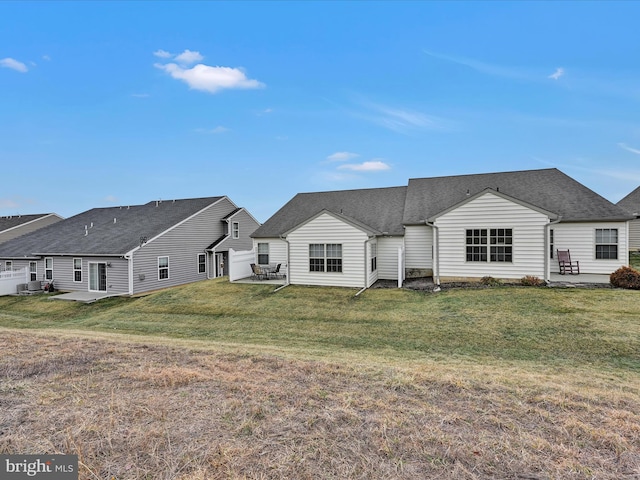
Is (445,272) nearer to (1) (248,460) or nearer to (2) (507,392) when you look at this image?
(2) (507,392)

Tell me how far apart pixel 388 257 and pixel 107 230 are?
2034cm

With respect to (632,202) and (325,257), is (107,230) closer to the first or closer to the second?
(325,257)

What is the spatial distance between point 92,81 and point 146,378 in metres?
23.7

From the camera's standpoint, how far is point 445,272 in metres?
15.3

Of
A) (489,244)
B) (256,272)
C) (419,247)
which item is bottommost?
(256,272)

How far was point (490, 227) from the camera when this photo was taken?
48.0ft

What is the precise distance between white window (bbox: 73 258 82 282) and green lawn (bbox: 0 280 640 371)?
4054 millimetres

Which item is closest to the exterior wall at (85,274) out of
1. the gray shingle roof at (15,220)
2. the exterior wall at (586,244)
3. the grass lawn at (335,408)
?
the grass lawn at (335,408)

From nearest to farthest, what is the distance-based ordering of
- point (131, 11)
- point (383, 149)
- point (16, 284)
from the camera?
point (131, 11), point (16, 284), point (383, 149)

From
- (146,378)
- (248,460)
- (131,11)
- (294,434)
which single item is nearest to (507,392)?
(294,434)

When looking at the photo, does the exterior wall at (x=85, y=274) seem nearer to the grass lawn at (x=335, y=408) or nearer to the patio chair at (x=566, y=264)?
the grass lawn at (x=335, y=408)

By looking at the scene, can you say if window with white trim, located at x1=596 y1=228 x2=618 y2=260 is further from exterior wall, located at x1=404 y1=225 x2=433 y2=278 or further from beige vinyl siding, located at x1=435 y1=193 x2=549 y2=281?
exterior wall, located at x1=404 y1=225 x2=433 y2=278

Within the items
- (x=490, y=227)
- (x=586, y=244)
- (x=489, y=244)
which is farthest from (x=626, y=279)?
(x=490, y=227)

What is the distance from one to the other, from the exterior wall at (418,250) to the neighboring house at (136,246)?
1465 cm
